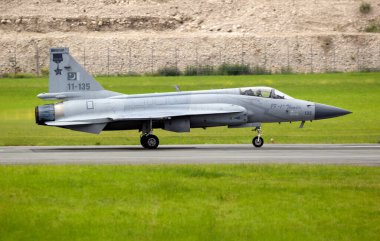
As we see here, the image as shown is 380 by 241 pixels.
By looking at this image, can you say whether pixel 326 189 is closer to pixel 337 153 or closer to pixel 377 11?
pixel 337 153

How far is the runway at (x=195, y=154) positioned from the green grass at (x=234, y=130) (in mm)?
4519

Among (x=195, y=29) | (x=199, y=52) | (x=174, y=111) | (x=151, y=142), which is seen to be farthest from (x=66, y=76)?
(x=195, y=29)

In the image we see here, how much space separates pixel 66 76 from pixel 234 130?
46.6 ft

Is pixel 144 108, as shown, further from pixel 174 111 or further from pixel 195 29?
pixel 195 29

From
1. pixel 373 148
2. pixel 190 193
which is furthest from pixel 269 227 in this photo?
pixel 373 148

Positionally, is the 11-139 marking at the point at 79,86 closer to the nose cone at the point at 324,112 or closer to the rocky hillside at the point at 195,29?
the nose cone at the point at 324,112

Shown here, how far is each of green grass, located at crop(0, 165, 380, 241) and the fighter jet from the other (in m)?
8.88

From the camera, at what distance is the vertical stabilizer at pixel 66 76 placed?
3362 cm

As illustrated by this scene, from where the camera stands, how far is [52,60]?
33844 mm

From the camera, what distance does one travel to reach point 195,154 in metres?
30.5

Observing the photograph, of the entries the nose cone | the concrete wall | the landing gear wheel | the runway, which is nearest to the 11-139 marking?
the runway

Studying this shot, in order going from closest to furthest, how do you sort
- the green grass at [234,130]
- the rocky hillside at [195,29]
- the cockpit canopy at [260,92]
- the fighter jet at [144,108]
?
the fighter jet at [144,108]
the cockpit canopy at [260,92]
the green grass at [234,130]
the rocky hillside at [195,29]

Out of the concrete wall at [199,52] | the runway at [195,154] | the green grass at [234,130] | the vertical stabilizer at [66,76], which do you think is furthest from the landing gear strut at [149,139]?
the concrete wall at [199,52]

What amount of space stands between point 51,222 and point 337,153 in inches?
585
